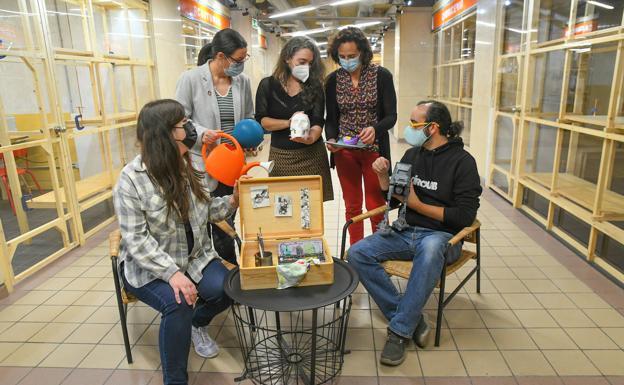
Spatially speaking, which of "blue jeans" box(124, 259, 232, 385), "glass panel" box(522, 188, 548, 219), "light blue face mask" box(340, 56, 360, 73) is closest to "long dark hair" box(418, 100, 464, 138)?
"light blue face mask" box(340, 56, 360, 73)

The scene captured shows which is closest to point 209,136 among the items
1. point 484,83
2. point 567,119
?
point 567,119

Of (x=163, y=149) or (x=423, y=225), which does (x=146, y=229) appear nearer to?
(x=163, y=149)

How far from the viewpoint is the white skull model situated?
2.25 m

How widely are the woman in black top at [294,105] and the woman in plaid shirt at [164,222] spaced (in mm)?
705

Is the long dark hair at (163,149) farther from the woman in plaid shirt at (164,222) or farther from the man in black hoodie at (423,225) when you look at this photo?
the man in black hoodie at (423,225)

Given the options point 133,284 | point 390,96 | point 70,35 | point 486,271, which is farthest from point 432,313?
point 70,35

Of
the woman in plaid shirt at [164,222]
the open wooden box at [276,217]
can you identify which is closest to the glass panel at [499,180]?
the open wooden box at [276,217]

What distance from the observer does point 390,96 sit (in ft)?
8.07

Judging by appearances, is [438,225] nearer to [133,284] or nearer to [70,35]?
[133,284]

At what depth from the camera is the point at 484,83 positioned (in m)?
5.04

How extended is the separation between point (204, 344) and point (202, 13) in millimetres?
5934

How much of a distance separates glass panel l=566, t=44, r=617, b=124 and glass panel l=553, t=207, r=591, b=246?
881mm

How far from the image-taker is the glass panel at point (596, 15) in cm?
304

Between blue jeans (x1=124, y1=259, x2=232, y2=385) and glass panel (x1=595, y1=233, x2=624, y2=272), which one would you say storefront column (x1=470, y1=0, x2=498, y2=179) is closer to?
glass panel (x1=595, y1=233, x2=624, y2=272)
